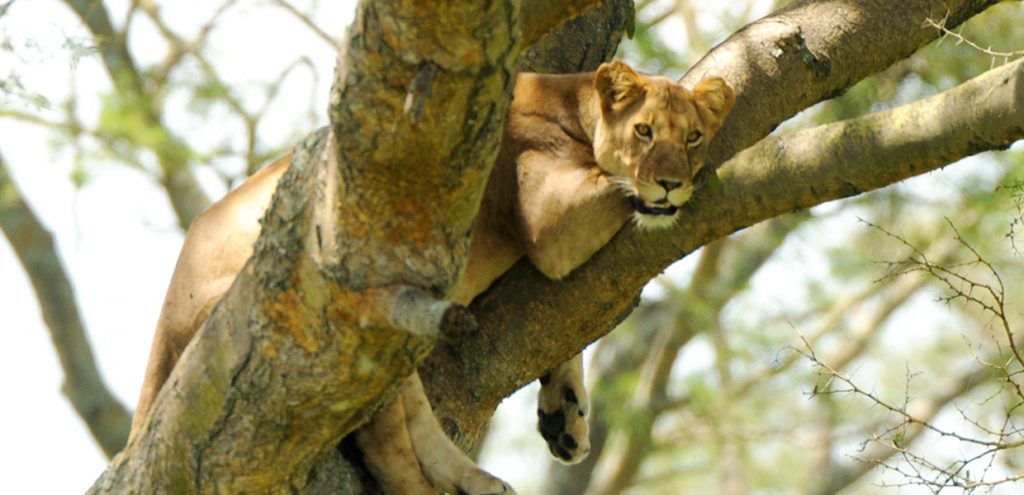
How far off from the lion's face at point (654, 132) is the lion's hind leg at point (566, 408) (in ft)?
3.16

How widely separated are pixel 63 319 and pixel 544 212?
7525 mm

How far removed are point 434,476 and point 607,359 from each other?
→ 1103 centimetres

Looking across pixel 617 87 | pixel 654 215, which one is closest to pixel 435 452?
pixel 654 215

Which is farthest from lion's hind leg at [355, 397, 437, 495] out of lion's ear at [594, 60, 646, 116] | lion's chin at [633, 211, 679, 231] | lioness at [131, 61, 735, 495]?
lion's ear at [594, 60, 646, 116]

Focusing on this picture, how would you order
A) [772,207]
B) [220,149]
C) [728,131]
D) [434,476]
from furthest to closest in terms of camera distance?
[220,149] → [728,131] → [434,476] → [772,207]

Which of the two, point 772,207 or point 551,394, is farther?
point 551,394

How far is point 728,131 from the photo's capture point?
5.66m

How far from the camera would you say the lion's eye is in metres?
5.82

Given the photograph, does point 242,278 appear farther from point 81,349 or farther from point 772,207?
point 81,349

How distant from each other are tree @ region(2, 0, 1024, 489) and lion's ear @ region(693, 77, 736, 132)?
0.21ft

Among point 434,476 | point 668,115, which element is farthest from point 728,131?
point 434,476

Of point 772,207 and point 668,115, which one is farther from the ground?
point 668,115

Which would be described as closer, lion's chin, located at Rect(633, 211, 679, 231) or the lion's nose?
lion's chin, located at Rect(633, 211, 679, 231)

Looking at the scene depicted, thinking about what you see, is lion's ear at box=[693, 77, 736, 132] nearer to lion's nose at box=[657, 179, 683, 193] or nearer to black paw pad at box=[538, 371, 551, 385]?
lion's nose at box=[657, 179, 683, 193]
